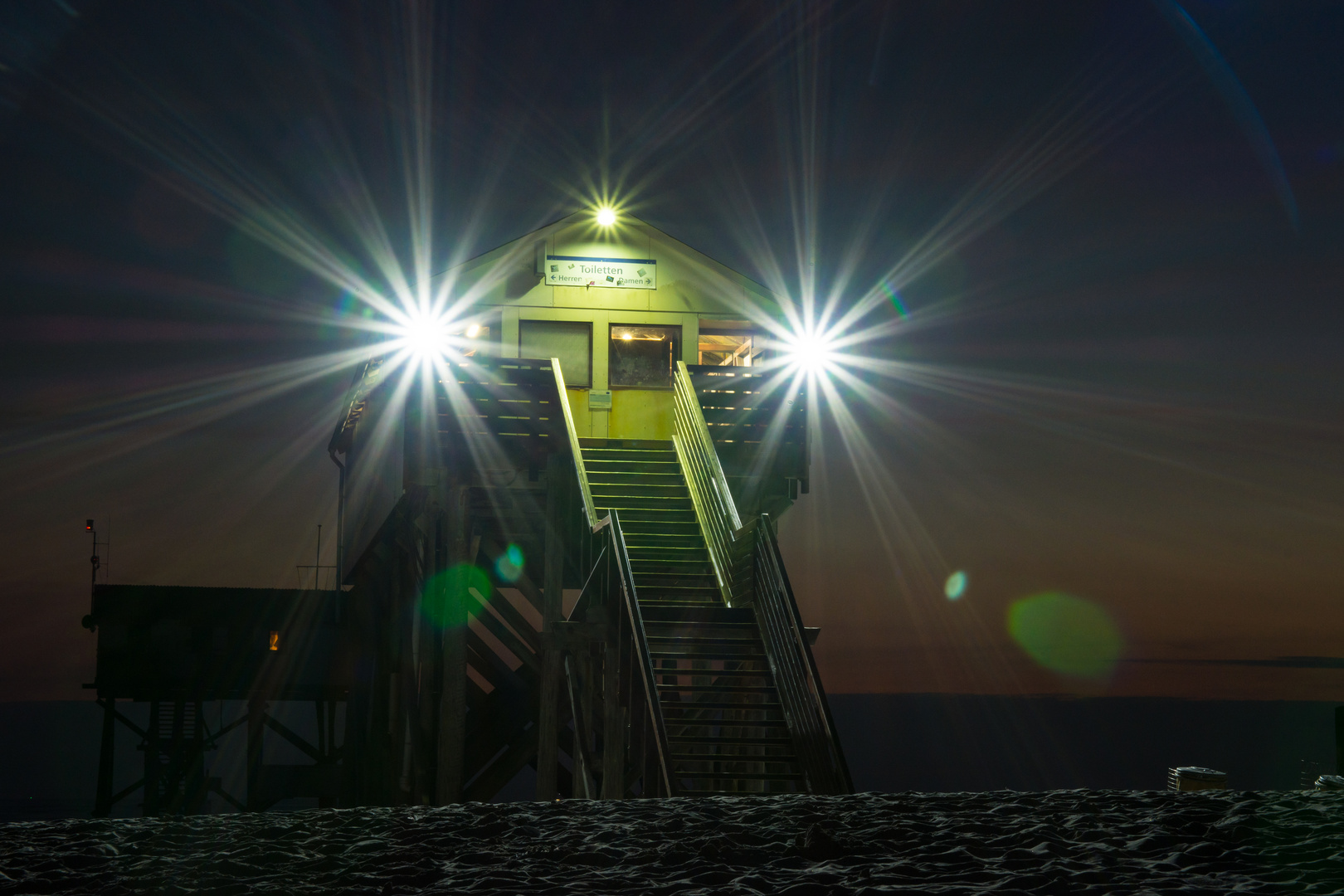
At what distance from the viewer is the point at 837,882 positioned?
193 inches

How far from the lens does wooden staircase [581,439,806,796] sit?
10.9m

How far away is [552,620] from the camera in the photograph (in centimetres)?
1633

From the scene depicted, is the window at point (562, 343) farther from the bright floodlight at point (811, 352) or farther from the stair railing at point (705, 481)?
the bright floodlight at point (811, 352)

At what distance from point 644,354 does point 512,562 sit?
4128mm

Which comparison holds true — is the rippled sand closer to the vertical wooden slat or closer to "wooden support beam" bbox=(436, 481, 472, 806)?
the vertical wooden slat

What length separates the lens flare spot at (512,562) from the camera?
19.7 meters

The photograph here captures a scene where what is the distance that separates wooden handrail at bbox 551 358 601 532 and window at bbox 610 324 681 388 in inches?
82.0

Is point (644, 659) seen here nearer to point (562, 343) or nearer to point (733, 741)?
point (733, 741)

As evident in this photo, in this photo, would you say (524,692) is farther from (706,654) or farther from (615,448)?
(706,654)

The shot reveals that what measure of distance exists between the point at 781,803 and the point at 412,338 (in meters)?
14.3

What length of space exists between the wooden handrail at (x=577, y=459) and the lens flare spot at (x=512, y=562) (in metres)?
2.90

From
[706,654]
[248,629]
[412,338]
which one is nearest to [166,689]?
[248,629]

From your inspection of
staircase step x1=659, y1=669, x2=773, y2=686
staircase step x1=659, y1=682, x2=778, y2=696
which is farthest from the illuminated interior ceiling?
staircase step x1=659, y1=682, x2=778, y2=696

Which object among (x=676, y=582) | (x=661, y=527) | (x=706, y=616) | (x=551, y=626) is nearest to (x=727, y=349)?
(x=661, y=527)
